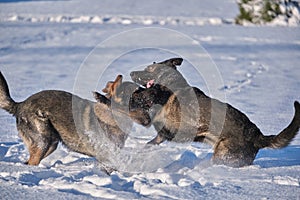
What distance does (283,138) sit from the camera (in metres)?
5.09

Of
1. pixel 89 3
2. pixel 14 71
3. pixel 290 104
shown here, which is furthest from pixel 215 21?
pixel 290 104

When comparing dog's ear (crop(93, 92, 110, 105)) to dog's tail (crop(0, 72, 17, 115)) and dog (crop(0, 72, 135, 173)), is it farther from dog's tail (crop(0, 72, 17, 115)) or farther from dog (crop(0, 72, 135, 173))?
dog's tail (crop(0, 72, 17, 115))

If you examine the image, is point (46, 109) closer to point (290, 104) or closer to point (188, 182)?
point (188, 182)

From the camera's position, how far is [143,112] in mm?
5324

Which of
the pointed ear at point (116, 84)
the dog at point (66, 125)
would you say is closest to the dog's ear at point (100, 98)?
the dog at point (66, 125)

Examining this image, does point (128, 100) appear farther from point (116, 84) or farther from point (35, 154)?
point (35, 154)

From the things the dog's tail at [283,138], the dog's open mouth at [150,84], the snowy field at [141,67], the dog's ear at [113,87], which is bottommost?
the snowy field at [141,67]

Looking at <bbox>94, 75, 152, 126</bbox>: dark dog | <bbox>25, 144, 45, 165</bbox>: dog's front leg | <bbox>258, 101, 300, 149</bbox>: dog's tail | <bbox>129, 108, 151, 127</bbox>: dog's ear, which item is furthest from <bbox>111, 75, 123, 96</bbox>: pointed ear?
<bbox>258, 101, 300, 149</bbox>: dog's tail

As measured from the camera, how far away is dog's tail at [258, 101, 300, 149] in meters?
4.99

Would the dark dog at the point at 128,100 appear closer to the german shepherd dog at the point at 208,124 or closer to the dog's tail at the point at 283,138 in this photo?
the german shepherd dog at the point at 208,124

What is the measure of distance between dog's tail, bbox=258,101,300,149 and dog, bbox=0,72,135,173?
131 centimetres

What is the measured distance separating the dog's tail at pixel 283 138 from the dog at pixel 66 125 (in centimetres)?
131

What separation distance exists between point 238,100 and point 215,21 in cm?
1211

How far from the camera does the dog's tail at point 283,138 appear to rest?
499 centimetres
